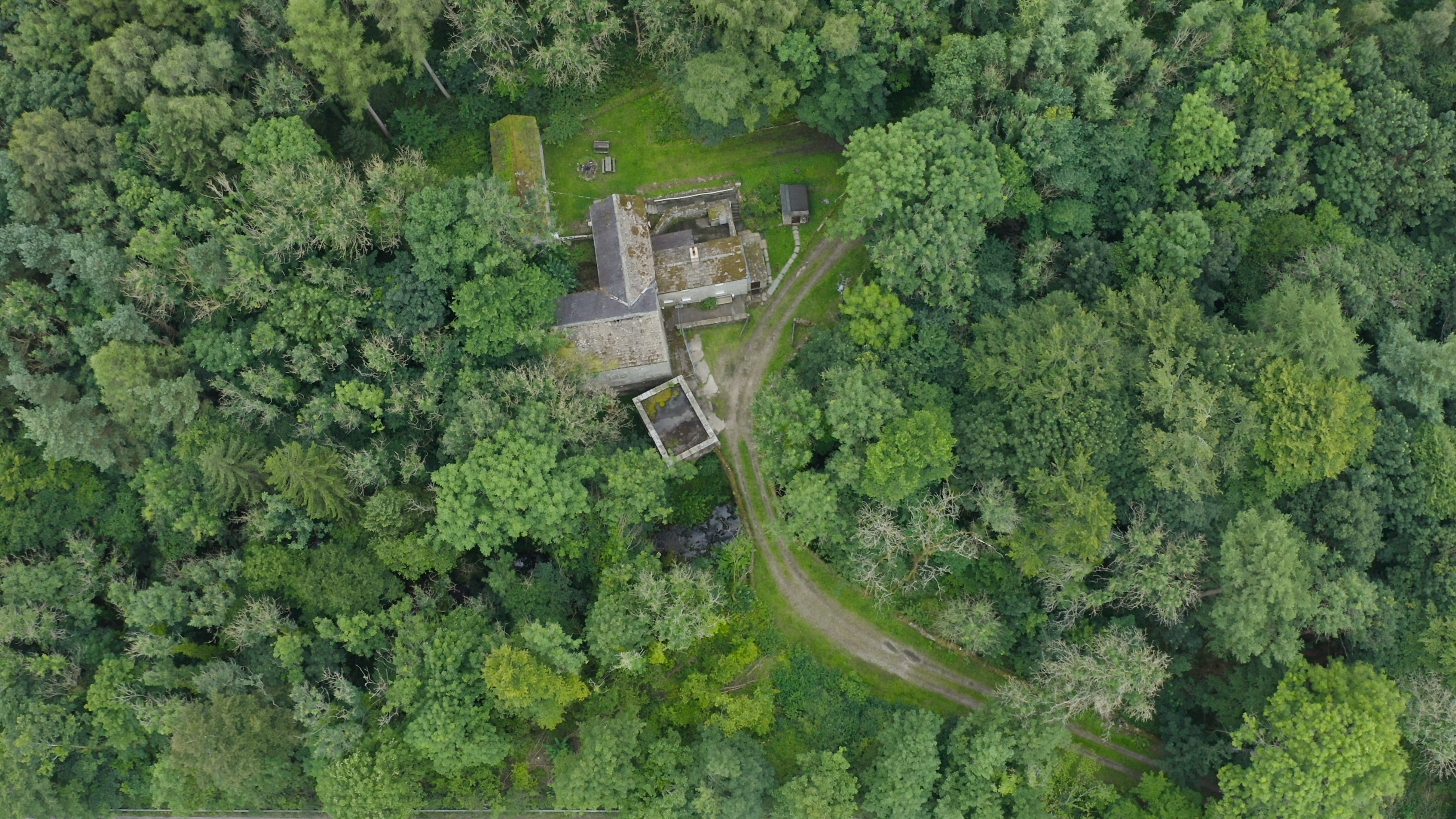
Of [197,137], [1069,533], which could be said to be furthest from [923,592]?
[197,137]

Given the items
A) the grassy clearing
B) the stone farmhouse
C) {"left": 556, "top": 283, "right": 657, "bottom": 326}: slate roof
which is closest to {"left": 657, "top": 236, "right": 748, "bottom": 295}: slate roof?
the stone farmhouse

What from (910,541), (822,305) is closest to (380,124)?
(822,305)

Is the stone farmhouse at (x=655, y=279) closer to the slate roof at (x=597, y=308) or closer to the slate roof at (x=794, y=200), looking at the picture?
the slate roof at (x=597, y=308)

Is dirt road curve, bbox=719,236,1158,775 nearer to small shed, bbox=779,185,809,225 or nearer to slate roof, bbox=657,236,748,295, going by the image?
small shed, bbox=779,185,809,225

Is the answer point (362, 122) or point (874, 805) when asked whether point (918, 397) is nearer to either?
point (874, 805)

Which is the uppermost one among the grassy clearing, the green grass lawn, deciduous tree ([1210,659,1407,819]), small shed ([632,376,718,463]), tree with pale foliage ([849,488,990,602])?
the green grass lawn
